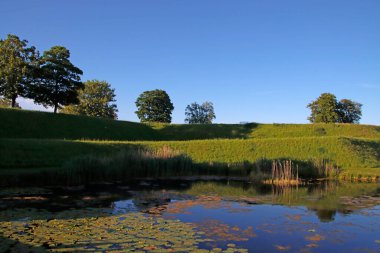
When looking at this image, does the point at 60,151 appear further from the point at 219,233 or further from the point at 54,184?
the point at 219,233

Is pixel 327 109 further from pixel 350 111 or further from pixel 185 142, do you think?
pixel 185 142

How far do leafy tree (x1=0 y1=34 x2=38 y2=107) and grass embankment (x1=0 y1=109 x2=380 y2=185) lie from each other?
658 cm

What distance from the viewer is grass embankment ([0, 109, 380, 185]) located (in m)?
25.8

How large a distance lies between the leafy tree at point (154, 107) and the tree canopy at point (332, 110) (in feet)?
105

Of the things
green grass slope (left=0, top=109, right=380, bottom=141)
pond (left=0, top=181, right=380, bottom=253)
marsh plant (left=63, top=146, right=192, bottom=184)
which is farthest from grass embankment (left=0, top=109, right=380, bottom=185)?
pond (left=0, top=181, right=380, bottom=253)

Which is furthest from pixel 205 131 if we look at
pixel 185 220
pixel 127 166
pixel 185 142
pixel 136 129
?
pixel 185 220

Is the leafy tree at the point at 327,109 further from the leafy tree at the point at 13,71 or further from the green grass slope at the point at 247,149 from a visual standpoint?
the leafy tree at the point at 13,71

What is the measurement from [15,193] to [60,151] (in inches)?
391

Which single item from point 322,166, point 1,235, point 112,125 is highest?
point 112,125

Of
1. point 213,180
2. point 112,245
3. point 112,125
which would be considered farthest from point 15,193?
point 112,125

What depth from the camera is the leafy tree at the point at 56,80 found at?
48.8 meters

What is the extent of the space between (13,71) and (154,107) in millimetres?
33195

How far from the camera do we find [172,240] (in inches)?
380

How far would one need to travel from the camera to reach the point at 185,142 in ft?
115
